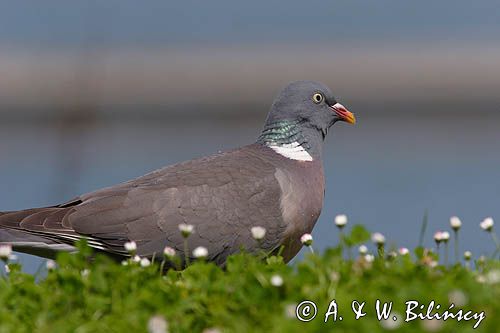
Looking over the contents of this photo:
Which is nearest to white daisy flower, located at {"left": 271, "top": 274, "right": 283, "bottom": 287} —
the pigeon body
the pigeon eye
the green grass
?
the green grass

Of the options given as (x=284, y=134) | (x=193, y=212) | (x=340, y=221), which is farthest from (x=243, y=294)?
(x=284, y=134)

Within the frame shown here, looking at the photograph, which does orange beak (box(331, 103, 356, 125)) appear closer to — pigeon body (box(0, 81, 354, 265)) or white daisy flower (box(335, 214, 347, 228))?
pigeon body (box(0, 81, 354, 265))

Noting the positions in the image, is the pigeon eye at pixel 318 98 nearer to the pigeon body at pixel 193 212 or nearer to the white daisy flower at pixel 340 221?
the pigeon body at pixel 193 212

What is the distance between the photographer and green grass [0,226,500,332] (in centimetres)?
404

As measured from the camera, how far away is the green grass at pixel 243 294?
404cm

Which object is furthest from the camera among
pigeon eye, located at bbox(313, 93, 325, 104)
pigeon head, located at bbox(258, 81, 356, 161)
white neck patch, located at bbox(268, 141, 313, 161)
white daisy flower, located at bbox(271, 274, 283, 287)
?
pigeon eye, located at bbox(313, 93, 325, 104)

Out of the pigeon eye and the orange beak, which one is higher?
the pigeon eye

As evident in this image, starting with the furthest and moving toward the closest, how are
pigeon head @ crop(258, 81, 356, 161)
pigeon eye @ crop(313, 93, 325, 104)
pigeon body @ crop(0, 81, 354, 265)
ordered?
pigeon eye @ crop(313, 93, 325, 104)
pigeon head @ crop(258, 81, 356, 161)
pigeon body @ crop(0, 81, 354, 265)

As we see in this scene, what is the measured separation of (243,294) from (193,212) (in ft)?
5.95

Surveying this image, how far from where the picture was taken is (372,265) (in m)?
4.59

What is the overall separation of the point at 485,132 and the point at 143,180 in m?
3.60

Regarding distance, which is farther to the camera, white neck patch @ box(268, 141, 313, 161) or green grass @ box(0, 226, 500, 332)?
white neck patch @ box(268, 141, 313, 161)

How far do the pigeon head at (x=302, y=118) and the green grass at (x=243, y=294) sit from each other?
209 cm

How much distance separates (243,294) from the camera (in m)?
4.30
